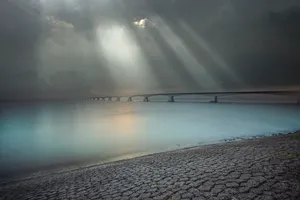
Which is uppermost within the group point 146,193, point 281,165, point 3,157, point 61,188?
point 281,165

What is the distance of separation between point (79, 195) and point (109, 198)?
105 cm

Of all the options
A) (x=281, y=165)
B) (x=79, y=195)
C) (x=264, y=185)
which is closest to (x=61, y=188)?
(x=79, y=195)

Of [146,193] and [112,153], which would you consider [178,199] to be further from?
[112,153]

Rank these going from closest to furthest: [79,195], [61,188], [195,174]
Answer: [79,195]
[195,174]
[61,188]

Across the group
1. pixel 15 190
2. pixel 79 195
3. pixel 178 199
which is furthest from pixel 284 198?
pixel 15 190

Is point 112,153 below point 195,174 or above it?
below

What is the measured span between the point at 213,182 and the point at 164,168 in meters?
2.25

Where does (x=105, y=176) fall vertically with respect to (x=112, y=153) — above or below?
above

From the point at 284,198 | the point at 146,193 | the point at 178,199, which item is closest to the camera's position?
the point at 284,198

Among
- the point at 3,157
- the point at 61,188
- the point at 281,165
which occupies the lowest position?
the point at 3,157

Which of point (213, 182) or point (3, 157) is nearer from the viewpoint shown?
point (213, 182)

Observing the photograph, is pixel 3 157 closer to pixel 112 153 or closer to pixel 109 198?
pixel 112 153

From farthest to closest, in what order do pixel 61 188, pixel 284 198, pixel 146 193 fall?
pixel 61 188 → pixel 146 193 → pixel 284 198

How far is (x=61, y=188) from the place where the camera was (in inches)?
248
